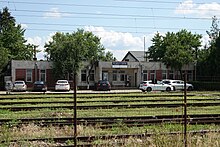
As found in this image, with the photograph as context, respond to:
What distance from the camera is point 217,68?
58.3 meters

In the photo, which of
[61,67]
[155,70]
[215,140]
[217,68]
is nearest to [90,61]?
[61,67]

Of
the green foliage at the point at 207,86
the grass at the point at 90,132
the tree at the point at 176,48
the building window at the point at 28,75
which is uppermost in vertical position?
the tree at the point at 176,48

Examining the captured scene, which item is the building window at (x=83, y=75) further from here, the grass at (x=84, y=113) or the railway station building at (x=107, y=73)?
the grass at (x=84, y=113)

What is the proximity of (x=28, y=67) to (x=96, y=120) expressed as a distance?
43.4m

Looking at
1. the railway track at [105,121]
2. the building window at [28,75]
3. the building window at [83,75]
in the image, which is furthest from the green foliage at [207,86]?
the railway track at [105,121]

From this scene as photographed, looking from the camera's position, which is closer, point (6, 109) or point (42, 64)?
point (6, 109)

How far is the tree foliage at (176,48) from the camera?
61500 mm

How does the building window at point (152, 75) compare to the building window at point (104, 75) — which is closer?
the building window at point (104, 75)

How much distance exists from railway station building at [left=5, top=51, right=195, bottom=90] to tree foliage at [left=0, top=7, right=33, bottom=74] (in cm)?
2050

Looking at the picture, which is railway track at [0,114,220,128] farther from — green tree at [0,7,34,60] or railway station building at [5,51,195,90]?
green tree at [0,7,34,60]

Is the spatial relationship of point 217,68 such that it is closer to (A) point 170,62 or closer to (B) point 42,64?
(A) point 170,62

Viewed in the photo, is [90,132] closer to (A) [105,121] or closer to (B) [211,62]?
(A) [105,121]

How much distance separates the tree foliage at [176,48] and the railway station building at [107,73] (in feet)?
7.04

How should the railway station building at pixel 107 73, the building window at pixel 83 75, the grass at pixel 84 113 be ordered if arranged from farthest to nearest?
the building window at pixel 83 75 → the railway station building at pixel 107 73 → the grass at pixel 84 113
